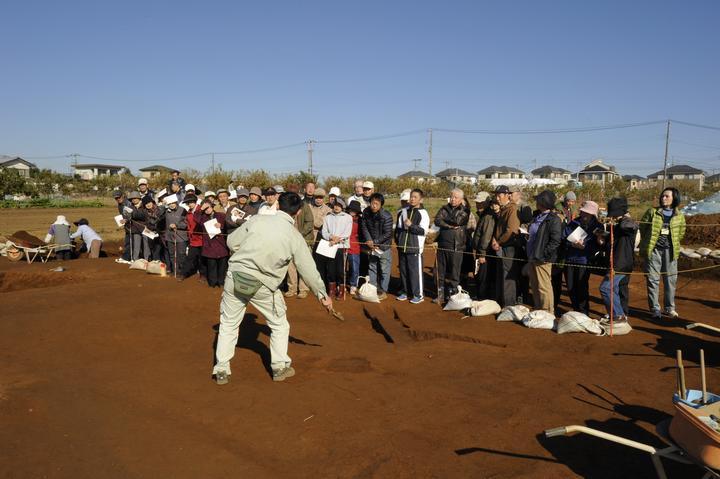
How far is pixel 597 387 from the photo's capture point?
5496mm

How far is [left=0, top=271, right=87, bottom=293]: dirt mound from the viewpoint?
11.6m

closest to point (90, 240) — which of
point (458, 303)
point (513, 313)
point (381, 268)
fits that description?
point (381, 268)

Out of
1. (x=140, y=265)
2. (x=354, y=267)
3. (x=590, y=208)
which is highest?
(x=590, y=208)

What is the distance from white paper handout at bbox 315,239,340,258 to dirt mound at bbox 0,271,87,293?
18.4 ft

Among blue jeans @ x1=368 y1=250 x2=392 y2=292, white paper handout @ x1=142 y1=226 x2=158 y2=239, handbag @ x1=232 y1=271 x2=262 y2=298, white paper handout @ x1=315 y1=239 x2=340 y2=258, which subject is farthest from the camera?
white paper handout @ x1=142 y1=226 x2=158 y2=239

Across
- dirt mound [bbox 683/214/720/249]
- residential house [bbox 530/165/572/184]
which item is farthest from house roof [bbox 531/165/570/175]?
dirt mound [bbox 683/214/720/249]

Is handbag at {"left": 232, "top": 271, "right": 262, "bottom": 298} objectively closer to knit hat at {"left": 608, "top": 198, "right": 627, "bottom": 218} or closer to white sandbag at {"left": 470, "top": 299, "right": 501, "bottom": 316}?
white sandbag at {"left": 470, "top": 299, "right": 501, "bottom": 316}

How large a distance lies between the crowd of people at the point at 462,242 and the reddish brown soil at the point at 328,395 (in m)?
0.98

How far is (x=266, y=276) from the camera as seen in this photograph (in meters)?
5.50

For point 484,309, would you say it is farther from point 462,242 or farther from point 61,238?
point 61,238

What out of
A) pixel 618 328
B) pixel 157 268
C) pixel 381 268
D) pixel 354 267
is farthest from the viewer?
pixel 157 268

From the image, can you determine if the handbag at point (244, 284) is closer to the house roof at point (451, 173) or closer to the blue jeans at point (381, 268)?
the blue jeans at point (381, 268)

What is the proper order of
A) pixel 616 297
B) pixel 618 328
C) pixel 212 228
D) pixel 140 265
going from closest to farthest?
pixel 618 328, pixel 616 297, pixel 212 228, pixel 140 265

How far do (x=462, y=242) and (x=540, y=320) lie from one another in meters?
2.23
